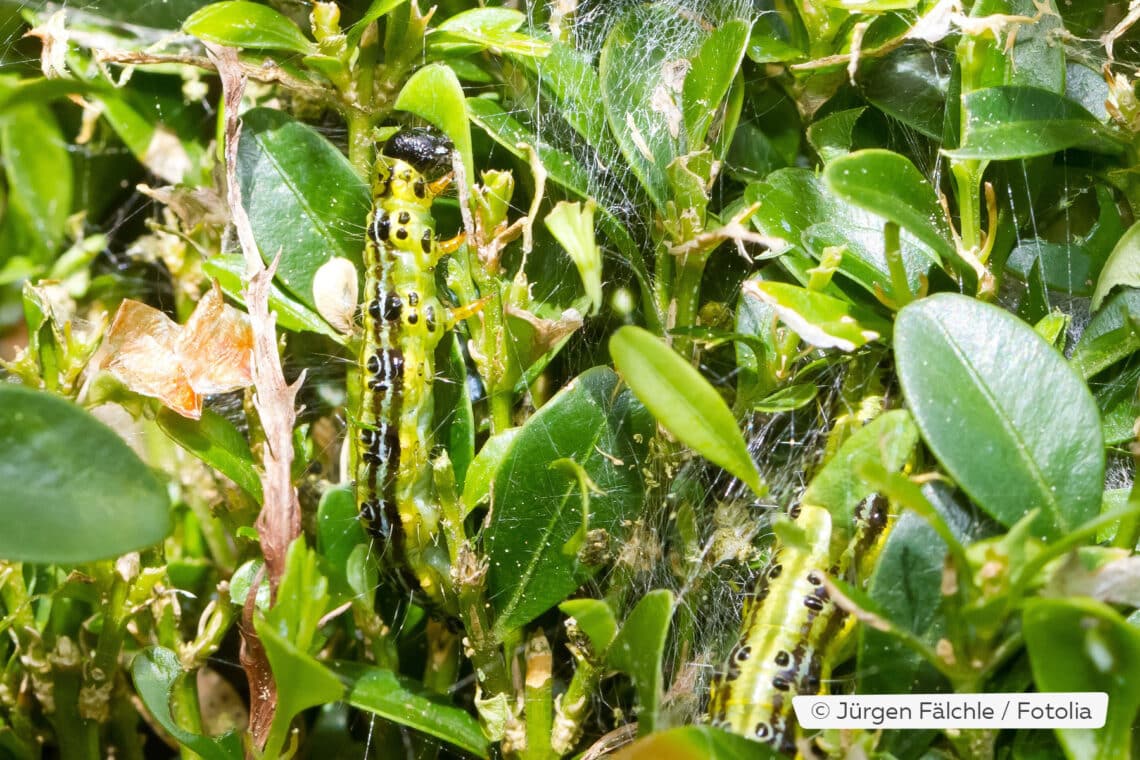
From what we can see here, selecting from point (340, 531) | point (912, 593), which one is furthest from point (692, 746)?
point (340, 531)

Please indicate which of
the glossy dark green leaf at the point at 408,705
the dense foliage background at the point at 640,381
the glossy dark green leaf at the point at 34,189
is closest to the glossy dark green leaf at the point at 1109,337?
the dense foliage background at the point at 640,381

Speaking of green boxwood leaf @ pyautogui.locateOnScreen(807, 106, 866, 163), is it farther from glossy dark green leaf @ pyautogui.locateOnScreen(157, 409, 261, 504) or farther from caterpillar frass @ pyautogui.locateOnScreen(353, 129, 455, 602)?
glossy dark green leaf @ pyautogui.locateOnScreen(157, 409, 261, 504)

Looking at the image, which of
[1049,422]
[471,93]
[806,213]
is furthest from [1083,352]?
[471,93]

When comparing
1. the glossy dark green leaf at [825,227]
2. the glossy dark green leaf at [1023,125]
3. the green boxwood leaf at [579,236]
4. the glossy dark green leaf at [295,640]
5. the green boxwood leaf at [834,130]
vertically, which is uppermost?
the glossy dark green leaf at [1023,125]

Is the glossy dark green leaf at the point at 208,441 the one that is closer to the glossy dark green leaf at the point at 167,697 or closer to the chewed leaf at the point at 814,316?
the glossy dark green leaf at the point at 167,697

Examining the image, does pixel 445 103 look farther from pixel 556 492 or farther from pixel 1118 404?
pixel 1118 404

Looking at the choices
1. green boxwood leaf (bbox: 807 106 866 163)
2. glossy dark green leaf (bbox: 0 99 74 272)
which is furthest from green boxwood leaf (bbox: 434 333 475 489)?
glossy dark green leaf (bbox: 0 99 74 272)
